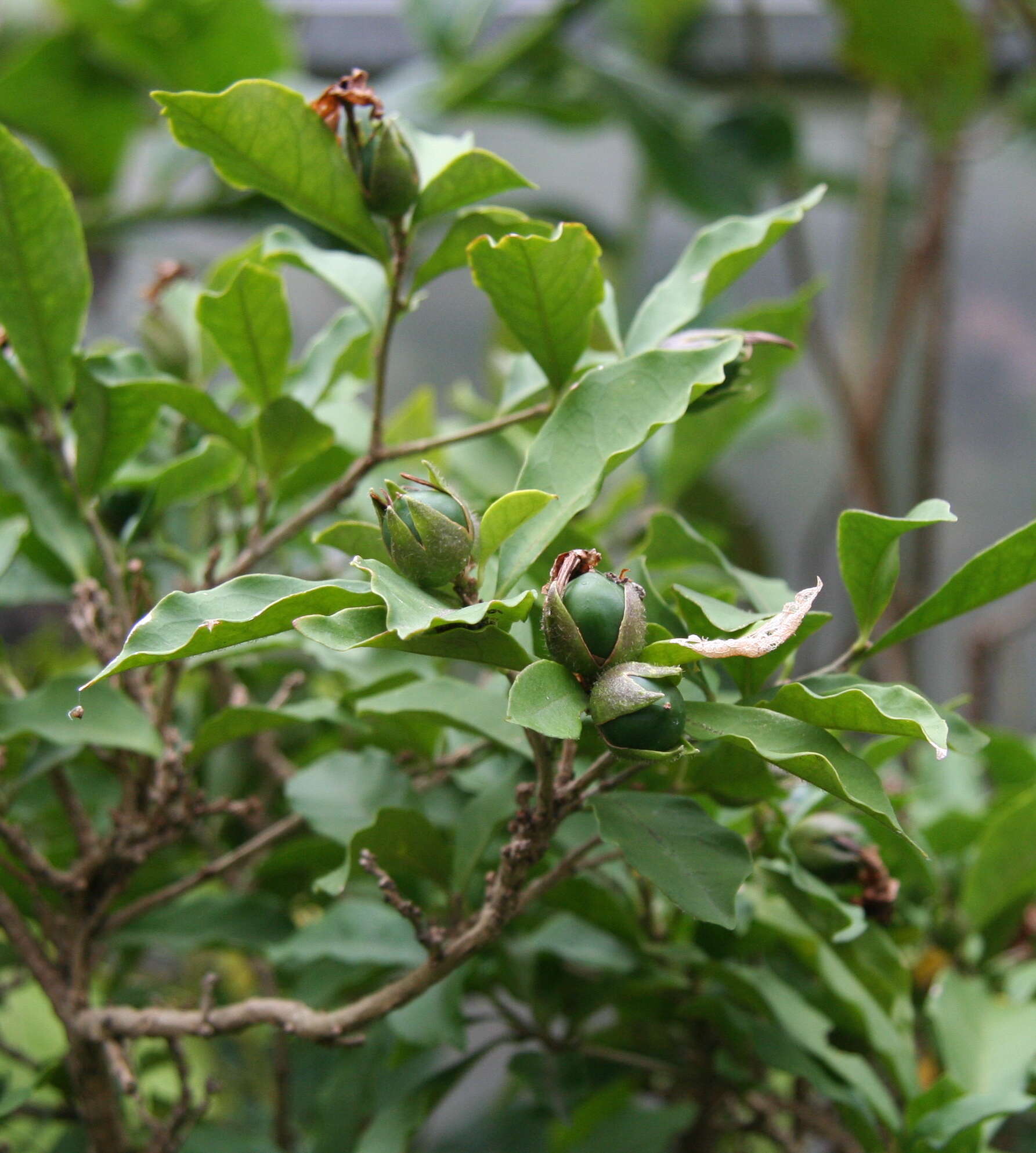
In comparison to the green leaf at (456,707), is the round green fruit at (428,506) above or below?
above

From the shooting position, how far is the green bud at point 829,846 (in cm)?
47

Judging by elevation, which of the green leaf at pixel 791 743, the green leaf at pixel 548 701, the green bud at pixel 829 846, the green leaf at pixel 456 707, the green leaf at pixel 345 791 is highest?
the green leaf at pixel 548 701

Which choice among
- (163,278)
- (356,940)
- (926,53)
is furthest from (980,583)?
(926,53)

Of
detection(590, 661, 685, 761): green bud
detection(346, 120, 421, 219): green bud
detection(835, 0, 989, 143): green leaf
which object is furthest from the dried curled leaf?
detection(835, 0, 989, 143): green leaf

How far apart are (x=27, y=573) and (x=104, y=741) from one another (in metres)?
0.17

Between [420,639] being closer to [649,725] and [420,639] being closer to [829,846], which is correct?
[649,725]

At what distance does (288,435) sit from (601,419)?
7.3 inches

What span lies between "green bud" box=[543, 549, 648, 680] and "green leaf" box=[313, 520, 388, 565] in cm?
8

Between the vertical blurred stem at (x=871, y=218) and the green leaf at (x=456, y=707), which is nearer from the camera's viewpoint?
the green leaf at (x=456, y=707)

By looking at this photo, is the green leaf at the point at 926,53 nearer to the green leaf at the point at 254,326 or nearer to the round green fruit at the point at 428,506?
the green leaf at the point at 254,326

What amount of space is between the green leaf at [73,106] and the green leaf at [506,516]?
4.89ft

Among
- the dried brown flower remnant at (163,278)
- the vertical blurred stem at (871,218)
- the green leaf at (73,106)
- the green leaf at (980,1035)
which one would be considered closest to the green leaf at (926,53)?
the vertical blurred stem at (871,218)

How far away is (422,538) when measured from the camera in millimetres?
352

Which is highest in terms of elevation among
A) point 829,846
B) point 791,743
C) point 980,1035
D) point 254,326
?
point 254,326
